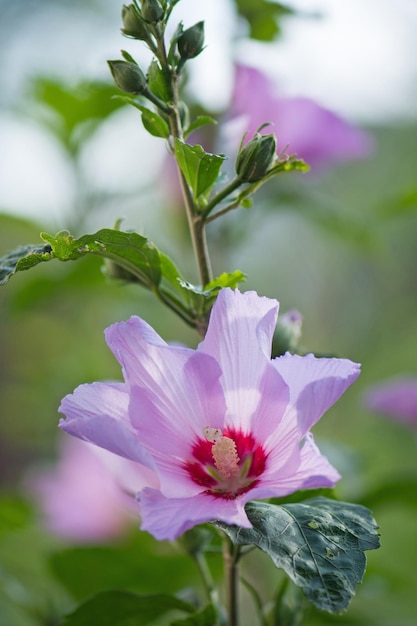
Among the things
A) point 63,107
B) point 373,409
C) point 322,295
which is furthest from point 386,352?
point 373,409

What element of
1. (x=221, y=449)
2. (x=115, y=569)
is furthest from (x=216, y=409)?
(x=115, y=569)

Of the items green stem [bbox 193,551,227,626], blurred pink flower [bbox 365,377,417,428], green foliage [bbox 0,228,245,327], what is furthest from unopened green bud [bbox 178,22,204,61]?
blurred pink flower [bbox 365,377,417,428]

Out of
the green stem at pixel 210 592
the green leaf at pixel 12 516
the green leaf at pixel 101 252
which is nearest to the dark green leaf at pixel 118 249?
the green leaf at pixel 101 252

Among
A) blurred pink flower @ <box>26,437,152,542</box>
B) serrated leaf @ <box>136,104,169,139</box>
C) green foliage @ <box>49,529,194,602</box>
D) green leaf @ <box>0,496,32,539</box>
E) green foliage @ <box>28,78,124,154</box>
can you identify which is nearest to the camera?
serrated leaf @ <box>136,104,169,139</box>

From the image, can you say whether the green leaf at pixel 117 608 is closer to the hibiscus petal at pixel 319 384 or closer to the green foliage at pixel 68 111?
the hibiscus petal at pixel 319 384

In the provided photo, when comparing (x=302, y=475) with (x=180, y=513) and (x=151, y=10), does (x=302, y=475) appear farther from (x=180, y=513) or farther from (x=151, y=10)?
(x=151, y=10)

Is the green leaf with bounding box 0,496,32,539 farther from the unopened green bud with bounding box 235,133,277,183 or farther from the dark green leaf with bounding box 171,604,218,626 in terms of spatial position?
the unopened green bud with bounding box 235,133,277,183
